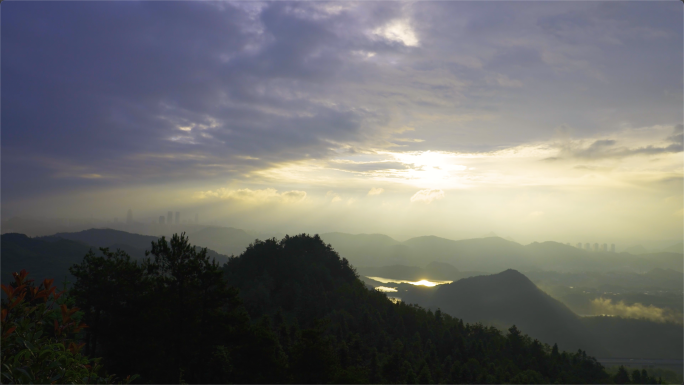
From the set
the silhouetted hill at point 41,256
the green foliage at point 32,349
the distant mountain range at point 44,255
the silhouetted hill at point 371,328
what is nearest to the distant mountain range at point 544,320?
the silhouetted hill at point 371,328

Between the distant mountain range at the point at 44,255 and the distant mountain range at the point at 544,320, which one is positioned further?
the distant mountain range at the point at 44,255

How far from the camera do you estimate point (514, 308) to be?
178 m

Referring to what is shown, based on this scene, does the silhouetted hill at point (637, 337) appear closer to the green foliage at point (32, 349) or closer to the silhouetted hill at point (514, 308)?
the silhouetted hill at point (514, 308)

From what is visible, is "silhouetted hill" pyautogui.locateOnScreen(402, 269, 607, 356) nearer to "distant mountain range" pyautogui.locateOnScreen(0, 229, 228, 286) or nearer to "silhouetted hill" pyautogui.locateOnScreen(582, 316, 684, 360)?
"silhouetted hill" pyautogui.locateOnScreen(582, 316, 684, 360)

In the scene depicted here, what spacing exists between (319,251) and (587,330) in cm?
14604

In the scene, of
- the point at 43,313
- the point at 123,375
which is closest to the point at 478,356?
the point at 123,375

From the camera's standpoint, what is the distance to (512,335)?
67938mm

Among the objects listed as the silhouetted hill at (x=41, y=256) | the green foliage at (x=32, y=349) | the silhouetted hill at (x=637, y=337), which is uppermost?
the green foliage at (x=32, y=349)

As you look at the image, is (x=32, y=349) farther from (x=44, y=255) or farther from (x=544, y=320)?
(x=44, y=255)

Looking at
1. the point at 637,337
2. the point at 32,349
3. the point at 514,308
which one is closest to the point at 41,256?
the point at 32,349

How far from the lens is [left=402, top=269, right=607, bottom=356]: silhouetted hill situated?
155 meters

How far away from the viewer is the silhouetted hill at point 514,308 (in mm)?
155250

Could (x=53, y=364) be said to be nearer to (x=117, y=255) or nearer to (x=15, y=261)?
(x=117, y=255)

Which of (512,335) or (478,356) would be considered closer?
(478,356)
